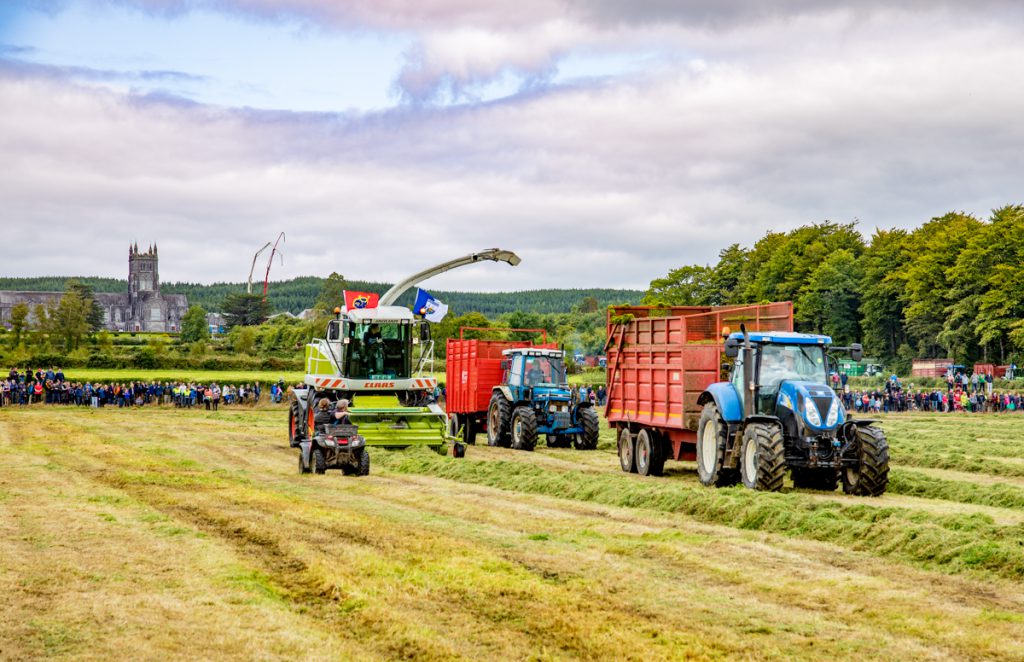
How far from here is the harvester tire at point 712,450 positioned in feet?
56.2

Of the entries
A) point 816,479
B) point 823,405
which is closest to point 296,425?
point 816,479

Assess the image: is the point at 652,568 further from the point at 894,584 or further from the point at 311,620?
the point at 311,620

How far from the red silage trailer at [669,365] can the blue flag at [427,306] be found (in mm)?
14757

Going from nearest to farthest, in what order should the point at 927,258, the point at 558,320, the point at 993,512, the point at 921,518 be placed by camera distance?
the point at 921,518
the point at 993,512
the point at 927,258
the point at 558,320

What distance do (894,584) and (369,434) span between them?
1410 centimetres

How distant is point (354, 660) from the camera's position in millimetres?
7348

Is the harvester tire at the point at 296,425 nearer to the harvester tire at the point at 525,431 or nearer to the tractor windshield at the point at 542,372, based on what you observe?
the harvester tire at the point at 525,431

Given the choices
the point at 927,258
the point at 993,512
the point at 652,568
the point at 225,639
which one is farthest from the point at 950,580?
the point at 927,258

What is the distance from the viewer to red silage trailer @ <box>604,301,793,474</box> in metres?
18.8

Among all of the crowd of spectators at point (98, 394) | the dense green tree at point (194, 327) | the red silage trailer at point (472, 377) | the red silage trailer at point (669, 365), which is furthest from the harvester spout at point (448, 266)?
the dense green tree at point (194, 327)

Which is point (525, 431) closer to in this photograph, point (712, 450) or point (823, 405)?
point (712, 450)

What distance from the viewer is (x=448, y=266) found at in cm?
3272

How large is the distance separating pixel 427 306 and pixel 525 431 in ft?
35.0

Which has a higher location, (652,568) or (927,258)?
(927,258)
